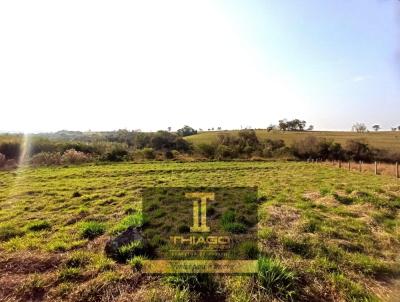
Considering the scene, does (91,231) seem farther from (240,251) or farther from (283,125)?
(283,125)

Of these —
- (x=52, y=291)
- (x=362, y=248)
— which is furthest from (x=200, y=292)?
(x=362, y=248)

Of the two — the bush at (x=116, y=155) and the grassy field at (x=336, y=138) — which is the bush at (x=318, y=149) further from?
the bush at (x=116, y=155)

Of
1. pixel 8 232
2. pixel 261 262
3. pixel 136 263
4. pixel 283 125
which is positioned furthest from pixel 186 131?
pixel 261 262

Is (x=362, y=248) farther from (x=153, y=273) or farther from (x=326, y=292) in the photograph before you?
(x=153, y=273)

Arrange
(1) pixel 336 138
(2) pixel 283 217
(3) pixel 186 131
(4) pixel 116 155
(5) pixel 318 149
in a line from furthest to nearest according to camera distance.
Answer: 1. (3) pixel 186 131
2. (1) pixel 336 138
3. (5) pixel 318 149
4. (4) pixel 116 155
5. (2) pixel 283 217

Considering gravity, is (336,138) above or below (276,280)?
above

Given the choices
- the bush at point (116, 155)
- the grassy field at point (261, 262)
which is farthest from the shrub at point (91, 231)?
the bush at point (116, 155)

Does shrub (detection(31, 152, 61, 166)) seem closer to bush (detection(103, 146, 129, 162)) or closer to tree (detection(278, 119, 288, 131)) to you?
bush (detection(103, 146, 129, 162))

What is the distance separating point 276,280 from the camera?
4.39m

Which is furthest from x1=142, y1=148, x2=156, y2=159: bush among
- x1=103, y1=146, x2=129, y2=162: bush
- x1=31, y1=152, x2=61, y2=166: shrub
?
x1=31, y1=152, x2=61, y2=166: shrub

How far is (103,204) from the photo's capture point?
10.5 m

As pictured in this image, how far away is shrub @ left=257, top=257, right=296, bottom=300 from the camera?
420 cm

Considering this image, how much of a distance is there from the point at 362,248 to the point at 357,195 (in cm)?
510

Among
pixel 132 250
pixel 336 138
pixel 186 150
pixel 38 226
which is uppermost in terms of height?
pixel 336 138
